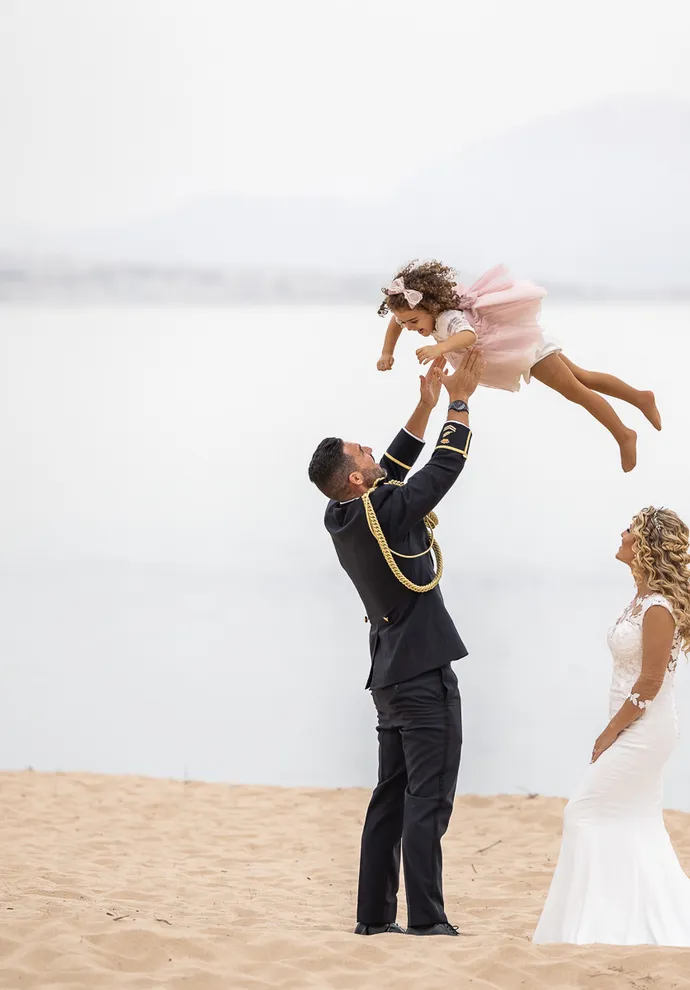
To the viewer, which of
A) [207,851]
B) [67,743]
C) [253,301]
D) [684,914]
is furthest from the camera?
[253,301]

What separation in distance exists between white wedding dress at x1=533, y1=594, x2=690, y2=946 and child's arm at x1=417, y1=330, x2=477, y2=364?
0.91m

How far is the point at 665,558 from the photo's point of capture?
324cm

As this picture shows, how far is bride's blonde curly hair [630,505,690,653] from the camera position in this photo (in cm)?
321

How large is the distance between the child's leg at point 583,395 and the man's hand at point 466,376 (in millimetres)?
261

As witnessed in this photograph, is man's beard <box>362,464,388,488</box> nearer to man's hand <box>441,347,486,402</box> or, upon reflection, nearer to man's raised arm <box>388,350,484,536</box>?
man's raised arm <box>388,350,484,536</box>

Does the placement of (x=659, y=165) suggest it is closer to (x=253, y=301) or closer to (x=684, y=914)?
(x=253, y=301)

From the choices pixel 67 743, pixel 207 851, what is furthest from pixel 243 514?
pixel 207 851

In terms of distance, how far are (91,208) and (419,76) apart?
111 inches

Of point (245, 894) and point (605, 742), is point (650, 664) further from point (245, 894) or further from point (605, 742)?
point (245, 894)

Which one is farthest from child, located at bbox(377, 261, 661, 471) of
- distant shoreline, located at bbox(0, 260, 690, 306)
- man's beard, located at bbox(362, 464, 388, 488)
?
distant shoreline, located at bbox(0, 260, 690, 306)

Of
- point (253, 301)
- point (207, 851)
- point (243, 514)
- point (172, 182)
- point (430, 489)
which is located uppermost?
point (172, 182)

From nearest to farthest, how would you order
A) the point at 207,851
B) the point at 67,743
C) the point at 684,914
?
the point at 684,914 → the point at 207,851 → the point at 67,743

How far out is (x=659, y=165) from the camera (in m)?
8.98

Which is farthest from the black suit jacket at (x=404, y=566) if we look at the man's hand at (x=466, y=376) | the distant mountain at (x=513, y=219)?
the distant mountain at (x=513, y=219)
